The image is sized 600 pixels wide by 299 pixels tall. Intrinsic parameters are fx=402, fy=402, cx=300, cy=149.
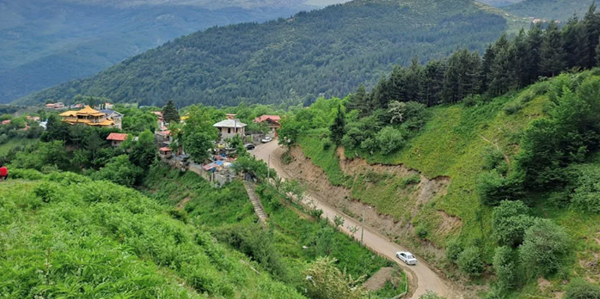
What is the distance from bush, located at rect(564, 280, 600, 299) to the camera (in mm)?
17845

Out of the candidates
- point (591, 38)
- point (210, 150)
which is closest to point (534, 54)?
point (591, 38)

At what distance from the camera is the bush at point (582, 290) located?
58.5 ft

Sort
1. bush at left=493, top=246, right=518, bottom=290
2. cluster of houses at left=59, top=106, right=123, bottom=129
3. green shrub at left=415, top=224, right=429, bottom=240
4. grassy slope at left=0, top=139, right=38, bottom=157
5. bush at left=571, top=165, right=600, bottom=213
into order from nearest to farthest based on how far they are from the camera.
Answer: bush at left=571, top=165, right=600, bottom=213 < bush at left=493, top=246, right=518, bottom=290 < green shrub at left=415, top=224, right=429, bottom=240 < cluster of houses at left=59, top=106, right=123, bottom=129 < grassy slope at left=0, top=139, right=38, bottom=157

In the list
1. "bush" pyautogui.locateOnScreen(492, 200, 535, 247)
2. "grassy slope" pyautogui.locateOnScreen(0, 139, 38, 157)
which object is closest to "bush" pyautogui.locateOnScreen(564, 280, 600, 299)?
"bush" pyautogui.locateOnScreen(492, 200, 535, 247)

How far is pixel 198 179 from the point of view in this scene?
44.7 m

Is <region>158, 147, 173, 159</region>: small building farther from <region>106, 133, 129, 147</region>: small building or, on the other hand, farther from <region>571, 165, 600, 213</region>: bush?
<region>571, 165, 600, 213</region>: bush

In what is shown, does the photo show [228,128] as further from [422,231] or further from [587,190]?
[587,190]

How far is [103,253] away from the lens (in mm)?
9234

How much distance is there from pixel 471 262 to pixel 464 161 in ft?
30.5

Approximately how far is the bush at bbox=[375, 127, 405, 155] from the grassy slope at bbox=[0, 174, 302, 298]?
70.1 feet

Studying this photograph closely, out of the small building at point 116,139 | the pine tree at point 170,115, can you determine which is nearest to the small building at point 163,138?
the small building at point 116,139

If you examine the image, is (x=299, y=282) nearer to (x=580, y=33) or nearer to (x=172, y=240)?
(x=172, y=240)

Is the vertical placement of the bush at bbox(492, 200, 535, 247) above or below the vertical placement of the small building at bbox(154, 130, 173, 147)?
above

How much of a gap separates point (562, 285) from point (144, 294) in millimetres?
20337
